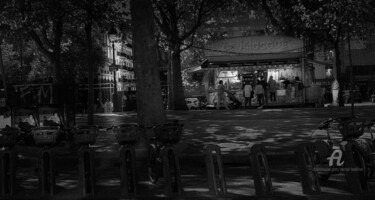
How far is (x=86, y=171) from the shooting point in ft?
25.0

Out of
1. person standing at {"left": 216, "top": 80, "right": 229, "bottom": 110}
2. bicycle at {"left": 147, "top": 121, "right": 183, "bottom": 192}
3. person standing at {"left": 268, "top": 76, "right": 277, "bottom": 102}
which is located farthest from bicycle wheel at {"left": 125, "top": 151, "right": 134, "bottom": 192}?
person standing at {"left": 268, "top": 76, "right": 277, "bottom": 102}

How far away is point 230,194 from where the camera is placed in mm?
7414

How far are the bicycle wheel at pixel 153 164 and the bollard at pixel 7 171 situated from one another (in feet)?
7.20

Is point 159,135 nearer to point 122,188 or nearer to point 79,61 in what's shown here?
point 122,188

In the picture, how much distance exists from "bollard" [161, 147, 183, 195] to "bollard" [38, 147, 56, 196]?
1811 millimetres

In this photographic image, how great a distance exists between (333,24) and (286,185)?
65.3 feet

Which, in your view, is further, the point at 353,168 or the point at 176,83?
the point at 176,83

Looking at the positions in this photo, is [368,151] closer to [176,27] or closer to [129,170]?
[129,170]

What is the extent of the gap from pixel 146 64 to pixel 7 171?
13.9 ft

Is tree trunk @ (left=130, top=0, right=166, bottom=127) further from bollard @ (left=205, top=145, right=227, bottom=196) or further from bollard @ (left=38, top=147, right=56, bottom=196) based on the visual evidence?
bollard @ (left=205, top=145, right=227, bottom=196)

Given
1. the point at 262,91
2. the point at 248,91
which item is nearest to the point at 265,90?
the point at 262,91

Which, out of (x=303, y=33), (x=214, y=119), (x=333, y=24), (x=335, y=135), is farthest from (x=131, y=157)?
(x=303, y=33)

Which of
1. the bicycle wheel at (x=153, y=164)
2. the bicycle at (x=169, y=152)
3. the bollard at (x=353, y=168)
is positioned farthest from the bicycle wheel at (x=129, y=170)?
the bollard at (x=353, y=168)

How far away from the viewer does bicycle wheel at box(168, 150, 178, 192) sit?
24.2ft
